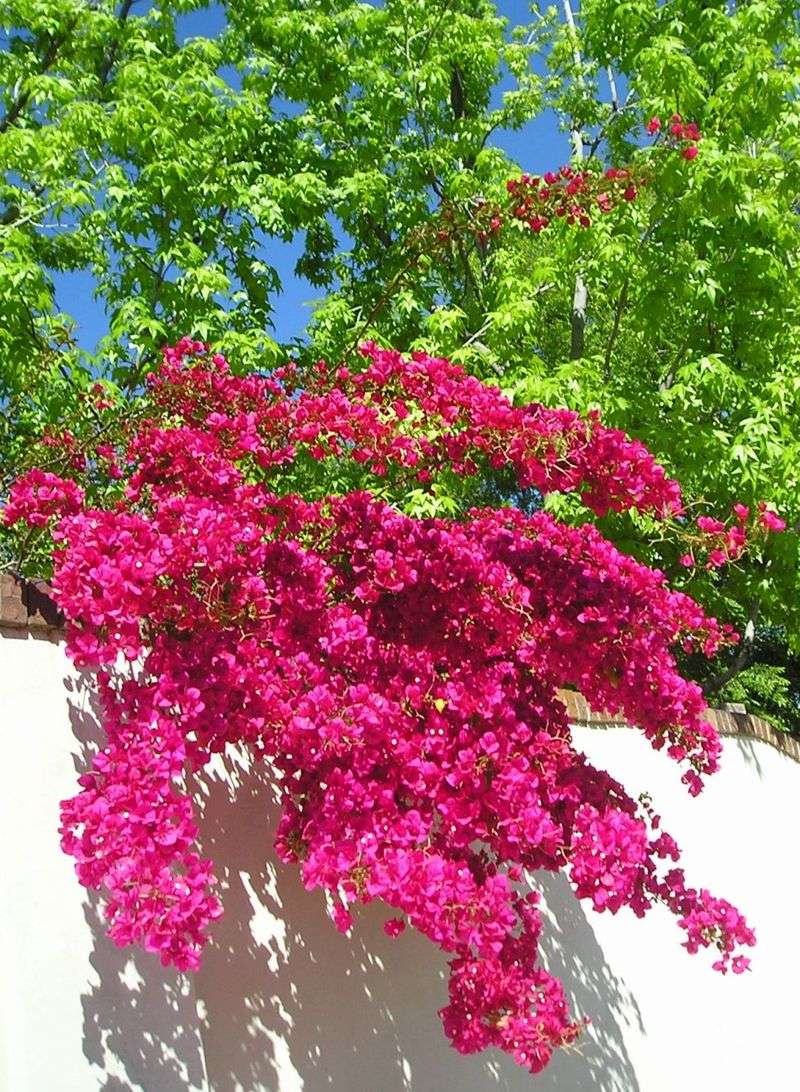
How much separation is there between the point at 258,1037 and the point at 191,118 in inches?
269

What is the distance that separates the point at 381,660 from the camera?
139 inches

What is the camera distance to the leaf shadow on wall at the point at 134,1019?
2789mm

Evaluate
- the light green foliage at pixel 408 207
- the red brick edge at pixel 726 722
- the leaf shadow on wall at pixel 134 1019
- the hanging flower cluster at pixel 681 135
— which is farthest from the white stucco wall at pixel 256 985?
the hanging flower cluster at pixel 681 135

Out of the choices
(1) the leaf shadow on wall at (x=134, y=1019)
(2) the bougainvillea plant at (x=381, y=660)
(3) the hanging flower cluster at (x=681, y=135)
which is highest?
(3) the hanging flower cluster at (x=681, y=135)

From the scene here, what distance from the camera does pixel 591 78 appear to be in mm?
10367

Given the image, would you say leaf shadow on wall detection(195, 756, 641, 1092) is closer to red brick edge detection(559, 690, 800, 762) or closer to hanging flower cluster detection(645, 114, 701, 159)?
red brick edge detection(559, 690, 800, 762)

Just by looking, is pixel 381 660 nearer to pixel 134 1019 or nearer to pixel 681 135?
pixel 134 1019

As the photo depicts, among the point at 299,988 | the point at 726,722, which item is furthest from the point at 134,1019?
the point at 726,722

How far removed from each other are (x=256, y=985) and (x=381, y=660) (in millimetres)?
1239

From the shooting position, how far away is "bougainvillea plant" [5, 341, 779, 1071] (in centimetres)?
281

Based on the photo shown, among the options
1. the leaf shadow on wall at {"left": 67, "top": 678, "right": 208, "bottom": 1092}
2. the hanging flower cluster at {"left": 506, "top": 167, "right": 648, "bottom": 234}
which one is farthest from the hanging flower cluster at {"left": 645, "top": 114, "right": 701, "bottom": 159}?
the leaf shadow on wall at {"left": 67, "top": 678, "right": 208, "bottom": 1092}

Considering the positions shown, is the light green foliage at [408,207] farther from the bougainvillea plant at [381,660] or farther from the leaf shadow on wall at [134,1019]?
the leaf shadow on wall at [134,1019]

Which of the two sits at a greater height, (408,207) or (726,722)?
(408,207)

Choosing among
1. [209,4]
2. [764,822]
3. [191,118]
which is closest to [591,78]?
[209,4]
